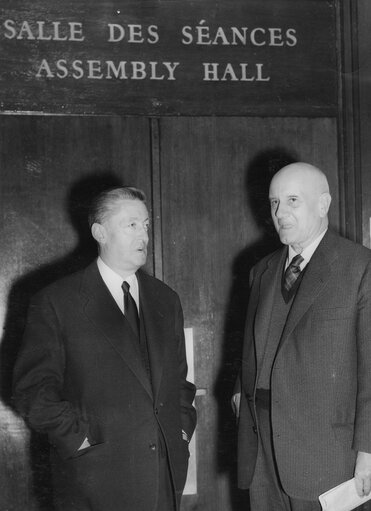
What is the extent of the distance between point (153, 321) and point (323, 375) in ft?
2.57

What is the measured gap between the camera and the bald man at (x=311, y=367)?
8.68 feet

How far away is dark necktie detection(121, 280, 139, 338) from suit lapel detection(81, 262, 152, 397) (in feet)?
0.17

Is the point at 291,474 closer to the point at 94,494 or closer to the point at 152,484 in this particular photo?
the point at 152,484

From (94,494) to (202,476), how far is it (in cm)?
148

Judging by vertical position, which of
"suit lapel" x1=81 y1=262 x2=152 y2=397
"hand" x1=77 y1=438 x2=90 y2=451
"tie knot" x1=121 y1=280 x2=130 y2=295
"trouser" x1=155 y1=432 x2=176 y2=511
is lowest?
"trouser" x1=155 y1=432 x2=176 y2=511

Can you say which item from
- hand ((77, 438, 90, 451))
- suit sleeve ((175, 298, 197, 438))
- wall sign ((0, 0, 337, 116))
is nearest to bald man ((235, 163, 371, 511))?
suit sleeve ((175, 298, 197, 438))

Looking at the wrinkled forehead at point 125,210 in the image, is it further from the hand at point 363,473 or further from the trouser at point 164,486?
the hand at point 363,473

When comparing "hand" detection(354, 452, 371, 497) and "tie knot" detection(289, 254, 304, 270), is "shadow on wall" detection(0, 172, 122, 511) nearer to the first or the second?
"tie knot" detection(289, 254, 304, 270)

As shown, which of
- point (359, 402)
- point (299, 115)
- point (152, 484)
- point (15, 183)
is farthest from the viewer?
point (299, 115)

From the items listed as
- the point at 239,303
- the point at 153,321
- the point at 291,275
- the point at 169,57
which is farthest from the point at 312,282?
the point at 169,57

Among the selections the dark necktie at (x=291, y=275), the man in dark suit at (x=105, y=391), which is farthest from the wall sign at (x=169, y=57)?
the dark necktie at (x=291, y=275)

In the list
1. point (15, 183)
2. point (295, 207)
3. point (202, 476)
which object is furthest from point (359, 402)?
point (15, 183)

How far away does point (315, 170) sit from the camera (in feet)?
9.49

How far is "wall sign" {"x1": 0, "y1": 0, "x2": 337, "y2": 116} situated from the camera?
13.1 ft
